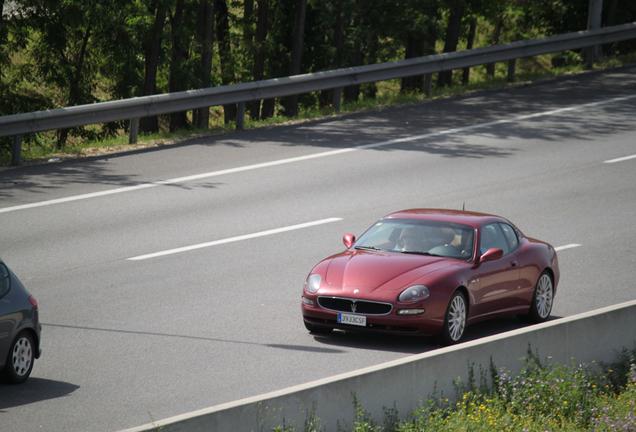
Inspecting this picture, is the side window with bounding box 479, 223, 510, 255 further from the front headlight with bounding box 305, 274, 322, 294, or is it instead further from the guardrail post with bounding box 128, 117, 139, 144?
the guardrail post with bounding box 128, 117, 139, 144

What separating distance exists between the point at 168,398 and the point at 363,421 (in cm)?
179

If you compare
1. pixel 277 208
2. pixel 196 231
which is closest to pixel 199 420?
pixel 196 231

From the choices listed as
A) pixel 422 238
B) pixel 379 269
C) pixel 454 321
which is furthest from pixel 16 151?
pixel 454 321

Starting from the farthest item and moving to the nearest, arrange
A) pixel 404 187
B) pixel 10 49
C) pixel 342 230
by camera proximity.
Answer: pixel 10 49 < pixel 404 187 < pixel 342 230

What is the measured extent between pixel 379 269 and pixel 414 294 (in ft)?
1.91

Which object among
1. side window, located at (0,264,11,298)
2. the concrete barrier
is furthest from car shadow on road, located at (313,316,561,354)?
side window, located at (0,264,11,298)

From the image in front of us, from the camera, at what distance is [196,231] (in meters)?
13.1

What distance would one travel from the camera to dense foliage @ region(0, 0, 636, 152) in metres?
25.4

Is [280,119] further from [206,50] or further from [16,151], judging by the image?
[206,50]

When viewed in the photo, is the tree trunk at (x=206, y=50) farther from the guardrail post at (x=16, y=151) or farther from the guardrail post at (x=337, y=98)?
the guardrail post at (x=16, y=151)

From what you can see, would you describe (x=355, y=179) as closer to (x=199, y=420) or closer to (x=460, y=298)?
(x=460, y=298)

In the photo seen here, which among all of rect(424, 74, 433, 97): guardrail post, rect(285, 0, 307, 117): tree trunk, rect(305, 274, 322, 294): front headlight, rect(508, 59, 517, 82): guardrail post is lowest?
rect(305, 274, 322, 294): front headlight

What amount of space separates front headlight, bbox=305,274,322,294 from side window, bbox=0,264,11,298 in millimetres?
3165

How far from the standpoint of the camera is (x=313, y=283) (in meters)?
9.17
